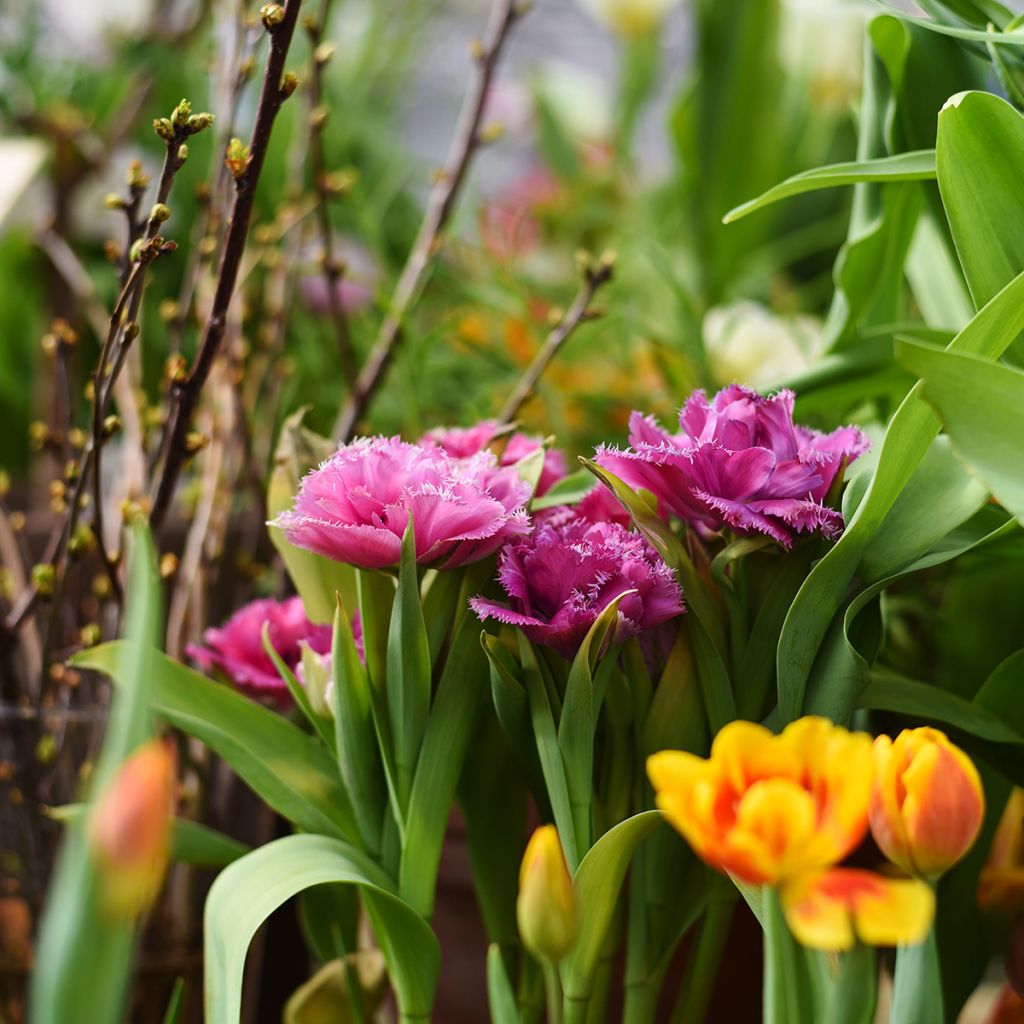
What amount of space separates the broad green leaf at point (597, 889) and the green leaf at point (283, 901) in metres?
0.04

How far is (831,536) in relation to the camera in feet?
0.84

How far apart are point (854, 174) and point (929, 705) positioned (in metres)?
0.13

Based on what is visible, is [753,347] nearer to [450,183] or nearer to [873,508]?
[450,183]

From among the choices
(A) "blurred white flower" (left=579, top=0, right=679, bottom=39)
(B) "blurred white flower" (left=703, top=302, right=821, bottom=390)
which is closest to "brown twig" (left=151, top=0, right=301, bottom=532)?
(B) "blurred white flower" (left=703, top=302, right=821, bottom=390)

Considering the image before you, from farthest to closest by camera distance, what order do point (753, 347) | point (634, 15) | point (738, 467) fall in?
point (634, 15), point (753, 347), point (738, 467)

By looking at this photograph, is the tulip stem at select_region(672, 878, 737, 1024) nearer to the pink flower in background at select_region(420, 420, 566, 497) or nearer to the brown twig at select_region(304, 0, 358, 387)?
the pink flower in background at select_region(420, 420, 566, 497)

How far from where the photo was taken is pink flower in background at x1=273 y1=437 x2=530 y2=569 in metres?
0.25

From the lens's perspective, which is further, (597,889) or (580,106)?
(580,106)

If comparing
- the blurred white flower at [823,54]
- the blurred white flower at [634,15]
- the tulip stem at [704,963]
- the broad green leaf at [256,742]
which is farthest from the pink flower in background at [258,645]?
the blurred white flower at [634,15]

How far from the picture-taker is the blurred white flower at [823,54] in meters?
0.83

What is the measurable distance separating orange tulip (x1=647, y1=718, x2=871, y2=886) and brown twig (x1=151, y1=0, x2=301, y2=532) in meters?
0.18

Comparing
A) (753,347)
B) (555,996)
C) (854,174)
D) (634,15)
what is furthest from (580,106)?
(555,996)

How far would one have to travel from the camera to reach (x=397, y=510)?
0.25 m

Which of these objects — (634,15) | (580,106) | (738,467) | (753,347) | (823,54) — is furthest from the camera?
(580,106)
